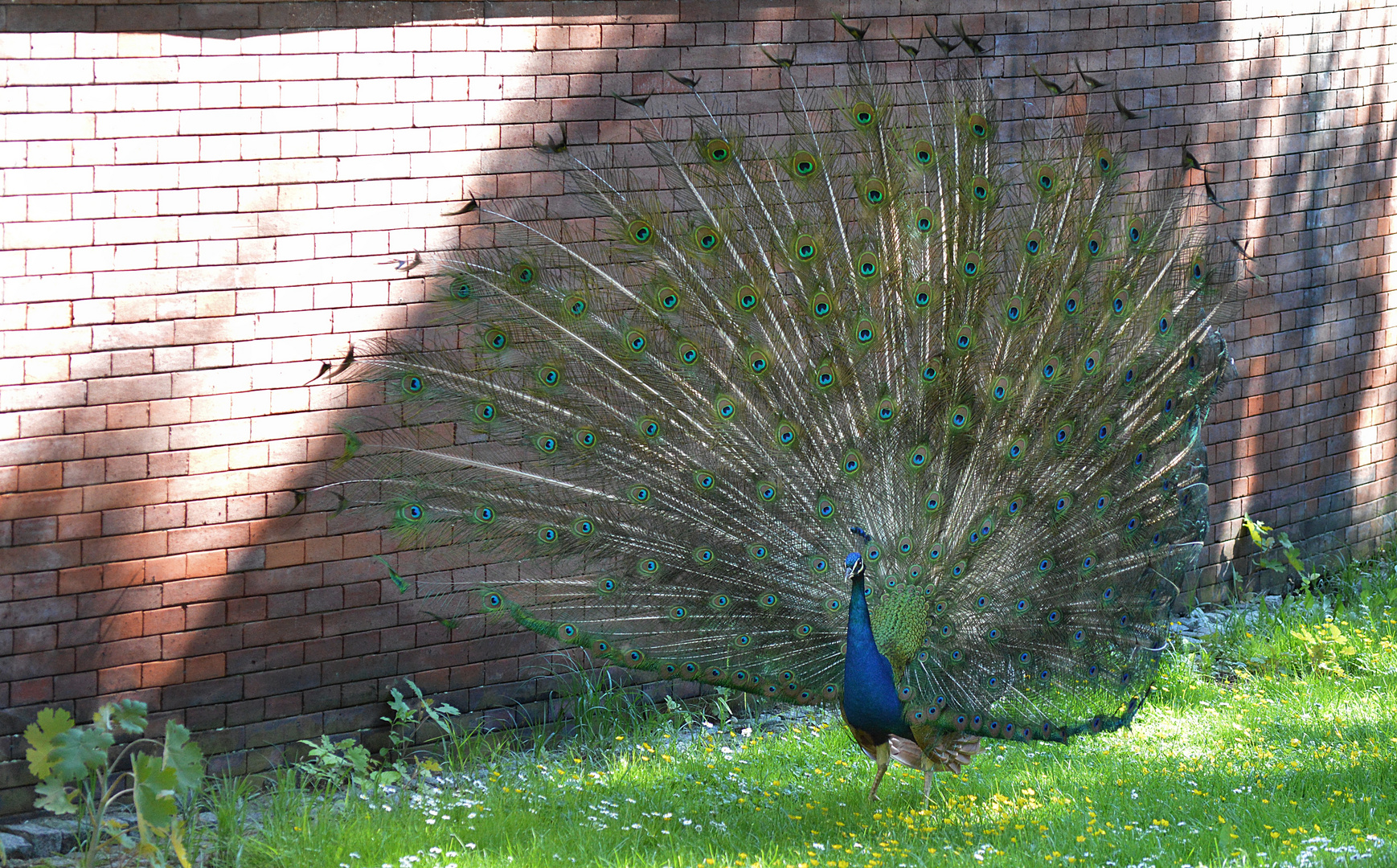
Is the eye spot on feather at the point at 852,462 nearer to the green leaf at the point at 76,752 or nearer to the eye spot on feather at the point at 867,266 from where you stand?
the eye spot on feather at the point at 867,266

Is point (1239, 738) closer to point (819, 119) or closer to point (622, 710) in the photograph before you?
point (622, 710)

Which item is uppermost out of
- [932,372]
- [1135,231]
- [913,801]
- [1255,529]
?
[1135,231]

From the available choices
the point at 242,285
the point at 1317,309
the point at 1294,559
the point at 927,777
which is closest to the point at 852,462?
the point at 927,777

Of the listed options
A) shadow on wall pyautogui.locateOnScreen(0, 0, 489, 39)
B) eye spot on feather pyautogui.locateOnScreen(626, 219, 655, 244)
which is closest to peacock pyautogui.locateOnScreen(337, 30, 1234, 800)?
eye spot on feather pyautogui.locateOnScreen(626, 219, 655, 244)

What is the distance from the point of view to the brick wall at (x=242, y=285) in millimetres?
4617

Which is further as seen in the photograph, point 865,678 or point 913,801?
point 913,801

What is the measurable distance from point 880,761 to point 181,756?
2305 millimetres

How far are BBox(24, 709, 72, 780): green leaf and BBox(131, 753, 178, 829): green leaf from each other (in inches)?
10.3

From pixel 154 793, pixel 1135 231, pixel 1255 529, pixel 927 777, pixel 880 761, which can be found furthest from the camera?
pixel 1255 529

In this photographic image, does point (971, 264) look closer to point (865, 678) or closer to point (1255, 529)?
point (865, 678)

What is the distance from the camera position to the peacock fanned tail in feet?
15.9

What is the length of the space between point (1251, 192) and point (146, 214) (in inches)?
222

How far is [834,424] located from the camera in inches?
193

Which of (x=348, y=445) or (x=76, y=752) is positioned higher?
(x=348, y=445)
